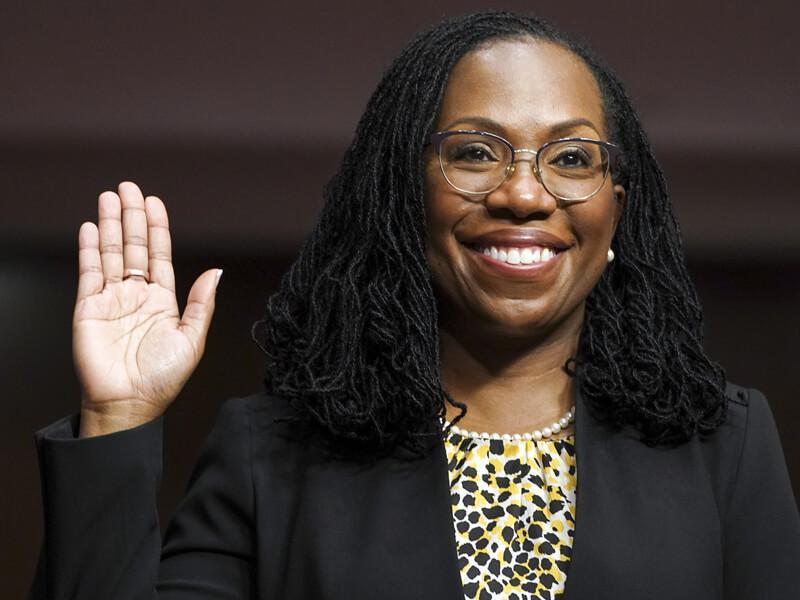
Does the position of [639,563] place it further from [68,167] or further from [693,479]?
[68,167]

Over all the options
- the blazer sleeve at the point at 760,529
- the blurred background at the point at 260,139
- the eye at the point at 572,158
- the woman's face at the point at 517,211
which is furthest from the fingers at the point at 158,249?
the blurred background at the point at 260,139

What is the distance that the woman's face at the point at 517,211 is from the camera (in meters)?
1.59

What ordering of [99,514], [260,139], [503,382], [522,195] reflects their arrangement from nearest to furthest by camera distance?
[99,514] → [522,195] → [503,382] → [260,139]

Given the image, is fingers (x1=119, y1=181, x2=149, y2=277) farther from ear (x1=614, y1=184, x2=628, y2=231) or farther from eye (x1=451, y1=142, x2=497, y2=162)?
ear (x1=614, y1=184, x2=628, y2=231)

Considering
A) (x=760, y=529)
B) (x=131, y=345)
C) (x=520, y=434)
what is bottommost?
(x=760, y=529)

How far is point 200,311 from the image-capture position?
1.58 meters

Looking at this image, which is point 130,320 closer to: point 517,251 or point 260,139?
point 517,251

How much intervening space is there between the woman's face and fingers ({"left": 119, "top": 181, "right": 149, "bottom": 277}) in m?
0.32

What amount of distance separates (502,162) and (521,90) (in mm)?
83

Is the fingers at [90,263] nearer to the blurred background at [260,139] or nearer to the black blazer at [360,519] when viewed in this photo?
the black blazer at [360,519]

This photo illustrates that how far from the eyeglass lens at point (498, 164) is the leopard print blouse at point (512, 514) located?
0.29m

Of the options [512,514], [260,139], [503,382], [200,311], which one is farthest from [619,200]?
[260,139]

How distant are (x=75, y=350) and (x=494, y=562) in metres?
0.50

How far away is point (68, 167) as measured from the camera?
2453 mm
